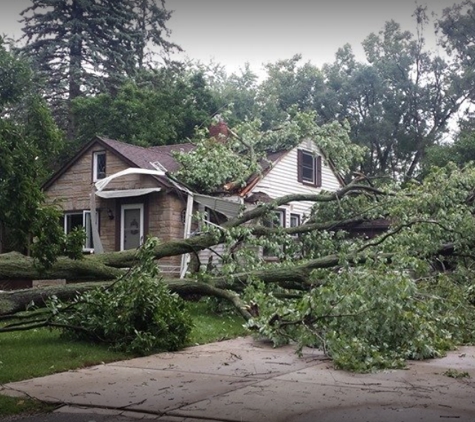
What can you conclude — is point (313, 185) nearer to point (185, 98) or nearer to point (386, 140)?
point (185, 98)

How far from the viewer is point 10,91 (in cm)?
1477

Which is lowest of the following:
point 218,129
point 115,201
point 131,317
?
point 131,317

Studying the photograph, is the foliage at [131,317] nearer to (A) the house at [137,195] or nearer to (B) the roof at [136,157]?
(A) the house at [137,195]

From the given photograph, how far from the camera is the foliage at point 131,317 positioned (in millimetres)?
8766

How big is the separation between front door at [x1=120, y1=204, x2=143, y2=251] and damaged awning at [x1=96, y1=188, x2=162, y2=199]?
0.57 meters

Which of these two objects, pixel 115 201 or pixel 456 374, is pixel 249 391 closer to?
pixel 456 374

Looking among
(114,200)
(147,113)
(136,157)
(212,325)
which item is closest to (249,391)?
(212,325)

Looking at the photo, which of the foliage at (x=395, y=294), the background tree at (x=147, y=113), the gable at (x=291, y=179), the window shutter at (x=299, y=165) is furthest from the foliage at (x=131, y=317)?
the background tree at (x=147, y=113)

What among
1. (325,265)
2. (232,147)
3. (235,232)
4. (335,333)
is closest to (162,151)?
(232,147)

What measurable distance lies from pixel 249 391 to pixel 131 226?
1320 cm

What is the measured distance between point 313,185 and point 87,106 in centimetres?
943

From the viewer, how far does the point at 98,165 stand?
20.2 m

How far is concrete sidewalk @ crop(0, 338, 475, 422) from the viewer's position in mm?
5402

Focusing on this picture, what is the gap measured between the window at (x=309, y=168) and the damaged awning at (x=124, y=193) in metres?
6.26
